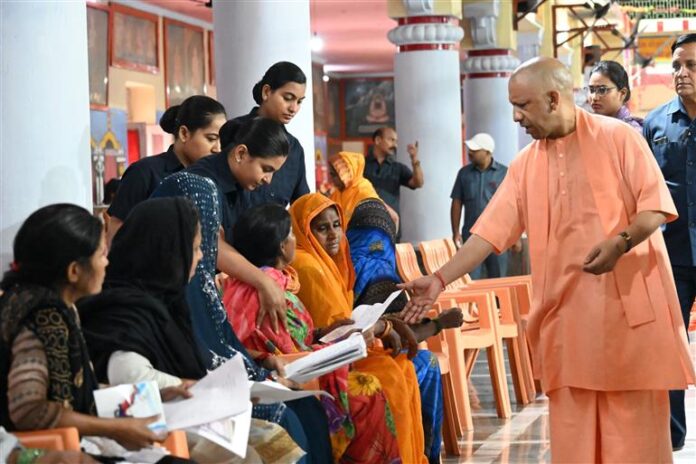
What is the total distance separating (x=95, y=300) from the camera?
345 centimetres

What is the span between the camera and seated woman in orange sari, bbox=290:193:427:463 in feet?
16.6

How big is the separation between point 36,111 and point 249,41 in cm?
248

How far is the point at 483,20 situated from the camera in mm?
16016

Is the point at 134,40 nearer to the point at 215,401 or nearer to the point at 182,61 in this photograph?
the point at 182,61

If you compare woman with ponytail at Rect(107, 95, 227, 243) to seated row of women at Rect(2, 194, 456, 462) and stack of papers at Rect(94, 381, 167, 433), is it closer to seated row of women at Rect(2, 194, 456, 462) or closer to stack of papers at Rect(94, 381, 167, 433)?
seated row of women at Rect(2, 194, 456, 462)

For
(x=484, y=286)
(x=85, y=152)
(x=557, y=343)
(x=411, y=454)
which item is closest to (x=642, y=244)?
(x=557, y=343)

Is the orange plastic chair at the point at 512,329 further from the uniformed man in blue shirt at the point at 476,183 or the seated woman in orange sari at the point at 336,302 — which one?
the uniformed man in blue shirt at the point at 476,183

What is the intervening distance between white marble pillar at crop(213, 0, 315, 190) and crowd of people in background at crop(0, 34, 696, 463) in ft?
3.00

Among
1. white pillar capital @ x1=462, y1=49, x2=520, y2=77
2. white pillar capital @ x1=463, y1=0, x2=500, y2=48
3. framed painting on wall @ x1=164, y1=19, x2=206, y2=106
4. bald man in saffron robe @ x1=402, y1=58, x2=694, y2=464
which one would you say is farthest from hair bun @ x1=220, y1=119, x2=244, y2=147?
framed painting on wall @ x1=164, y1=19, x2=206, y2=106

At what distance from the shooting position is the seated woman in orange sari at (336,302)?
5.05 meters

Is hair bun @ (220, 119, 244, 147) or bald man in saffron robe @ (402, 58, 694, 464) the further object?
hair bun @ (220, 119, 244, 147)

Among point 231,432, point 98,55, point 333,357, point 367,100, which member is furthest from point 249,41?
point 367,100

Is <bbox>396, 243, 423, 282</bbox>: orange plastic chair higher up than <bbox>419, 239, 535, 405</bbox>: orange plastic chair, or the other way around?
<bbox>396, 243, 423, 282</bbox>: orange plastic chair

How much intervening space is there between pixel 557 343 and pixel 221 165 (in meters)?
1.26
